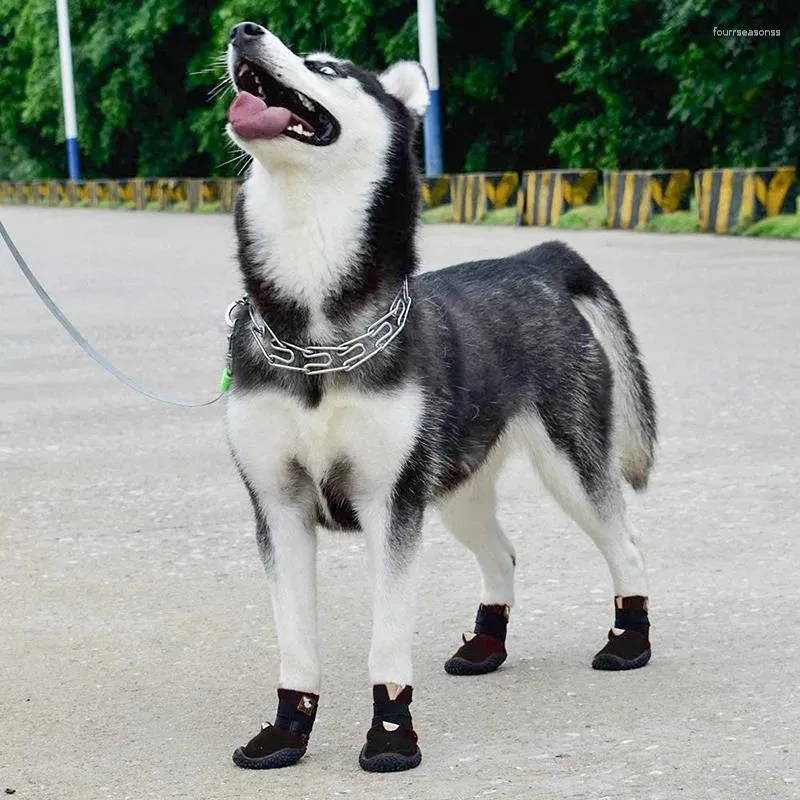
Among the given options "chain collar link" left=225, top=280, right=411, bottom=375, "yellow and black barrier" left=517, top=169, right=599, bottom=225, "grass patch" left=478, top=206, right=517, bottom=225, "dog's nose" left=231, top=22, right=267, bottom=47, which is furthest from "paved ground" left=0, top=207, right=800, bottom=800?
"grass patch" left=478, top=206, right=517, bottom=225

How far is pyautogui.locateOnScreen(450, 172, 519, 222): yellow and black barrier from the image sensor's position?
2505 cm

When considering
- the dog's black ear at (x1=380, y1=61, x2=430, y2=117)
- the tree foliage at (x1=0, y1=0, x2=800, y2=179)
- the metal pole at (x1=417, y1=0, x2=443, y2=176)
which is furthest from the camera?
the metal pole at (x1=417, y1=0, x2=443, y2=176)

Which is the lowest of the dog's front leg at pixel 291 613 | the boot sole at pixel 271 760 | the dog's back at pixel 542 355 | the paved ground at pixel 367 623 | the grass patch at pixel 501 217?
the grass patch at pixel 501 217

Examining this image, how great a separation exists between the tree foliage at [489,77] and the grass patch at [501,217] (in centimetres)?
248

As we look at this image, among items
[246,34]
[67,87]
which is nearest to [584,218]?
[246,34]

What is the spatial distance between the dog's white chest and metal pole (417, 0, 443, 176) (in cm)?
2275

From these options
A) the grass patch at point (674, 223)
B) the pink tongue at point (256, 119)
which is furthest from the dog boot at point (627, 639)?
the grass patch at point (674, 223)

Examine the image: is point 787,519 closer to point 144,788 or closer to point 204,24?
point 144,788

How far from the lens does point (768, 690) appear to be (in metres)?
4.61

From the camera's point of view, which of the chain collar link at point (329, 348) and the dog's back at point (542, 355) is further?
the dog's back at point (542, 355)

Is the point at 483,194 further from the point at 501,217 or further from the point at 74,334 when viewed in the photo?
Answer: the point at 74,334

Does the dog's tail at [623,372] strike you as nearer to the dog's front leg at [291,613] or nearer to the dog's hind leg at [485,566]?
the dog's hind leg at [485,566]

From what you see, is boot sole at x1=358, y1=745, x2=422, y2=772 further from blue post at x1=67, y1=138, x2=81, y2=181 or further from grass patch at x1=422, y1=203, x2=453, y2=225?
blue post at x1=67, y1=138, x2=81, y2=181

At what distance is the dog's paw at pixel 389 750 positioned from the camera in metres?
4.12
